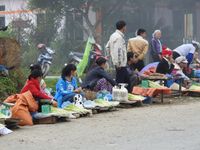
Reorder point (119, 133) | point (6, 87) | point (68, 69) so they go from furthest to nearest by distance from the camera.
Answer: point (6, 87) < point (68, 69) < point (119, 133)

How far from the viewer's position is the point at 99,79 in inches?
511

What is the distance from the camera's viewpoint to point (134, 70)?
1455cm

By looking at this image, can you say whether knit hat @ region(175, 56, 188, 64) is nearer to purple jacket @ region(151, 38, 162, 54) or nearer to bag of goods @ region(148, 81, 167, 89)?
purple jacket @ region(151, 38, 162, 54)

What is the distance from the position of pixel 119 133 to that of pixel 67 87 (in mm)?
2627

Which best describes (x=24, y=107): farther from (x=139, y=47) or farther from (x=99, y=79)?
(x=139, y=47)

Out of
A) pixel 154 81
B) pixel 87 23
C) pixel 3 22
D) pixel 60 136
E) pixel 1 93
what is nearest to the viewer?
pixel 60 136

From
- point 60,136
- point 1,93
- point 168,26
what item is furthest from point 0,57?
point 168,26

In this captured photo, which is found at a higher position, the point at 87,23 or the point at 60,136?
the point at 87,23

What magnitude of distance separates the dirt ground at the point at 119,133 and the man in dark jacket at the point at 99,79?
101 cm

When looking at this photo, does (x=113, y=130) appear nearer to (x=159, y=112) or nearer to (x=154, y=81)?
(x=159, y=112)

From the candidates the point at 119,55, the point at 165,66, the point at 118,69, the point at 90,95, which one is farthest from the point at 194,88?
the point at 90,95

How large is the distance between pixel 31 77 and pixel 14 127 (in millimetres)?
1123

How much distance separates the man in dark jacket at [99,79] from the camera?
42.1 feet

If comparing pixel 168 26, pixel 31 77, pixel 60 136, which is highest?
pixel 168 26
